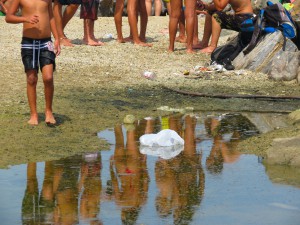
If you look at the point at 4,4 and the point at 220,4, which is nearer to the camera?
the point at 220,4

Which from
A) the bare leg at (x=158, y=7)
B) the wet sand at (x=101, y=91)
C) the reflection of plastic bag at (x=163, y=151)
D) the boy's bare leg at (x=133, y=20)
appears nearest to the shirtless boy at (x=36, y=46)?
the wet sand at (x=101, y=91)

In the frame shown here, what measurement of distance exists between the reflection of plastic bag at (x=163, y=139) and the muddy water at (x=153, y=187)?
8 centimetres

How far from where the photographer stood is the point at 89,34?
52.2 ft

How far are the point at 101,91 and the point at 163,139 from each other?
340cm

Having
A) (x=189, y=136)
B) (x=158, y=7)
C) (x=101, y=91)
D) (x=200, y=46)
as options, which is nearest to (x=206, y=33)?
(x=200, y=46)

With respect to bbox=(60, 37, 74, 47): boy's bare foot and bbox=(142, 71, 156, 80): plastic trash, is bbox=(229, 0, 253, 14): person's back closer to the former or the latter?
bbox=(142, 71, 156, 80): plastic trash

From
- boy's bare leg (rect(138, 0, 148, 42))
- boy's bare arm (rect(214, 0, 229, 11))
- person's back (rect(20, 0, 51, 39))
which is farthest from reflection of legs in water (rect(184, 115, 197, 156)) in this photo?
boy's bare leg (rect(138, 0, 148, 42))

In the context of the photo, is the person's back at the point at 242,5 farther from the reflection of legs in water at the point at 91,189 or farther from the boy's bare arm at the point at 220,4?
the reflection of legs in water at the point at 91,189

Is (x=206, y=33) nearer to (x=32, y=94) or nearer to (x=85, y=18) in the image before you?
(x=85, y=18)

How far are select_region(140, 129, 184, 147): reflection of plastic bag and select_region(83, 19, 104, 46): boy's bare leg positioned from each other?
724 centimetres

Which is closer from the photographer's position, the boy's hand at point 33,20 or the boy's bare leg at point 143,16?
the boy's hand at point 33,20

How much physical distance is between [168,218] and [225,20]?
8152 millimetres

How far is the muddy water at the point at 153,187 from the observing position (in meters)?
6.24

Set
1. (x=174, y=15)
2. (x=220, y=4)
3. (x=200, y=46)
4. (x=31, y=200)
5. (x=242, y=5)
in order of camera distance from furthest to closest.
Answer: (x=200, y=46)
(x=174, y=15)
(x=242, y=5)
(x=220, y=4)
(x=31, y=200)
